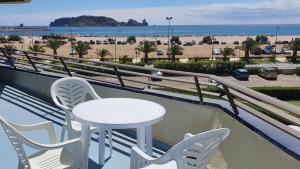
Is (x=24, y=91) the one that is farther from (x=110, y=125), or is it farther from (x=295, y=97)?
(x=295, y=97)

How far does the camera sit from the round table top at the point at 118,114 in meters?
3.01

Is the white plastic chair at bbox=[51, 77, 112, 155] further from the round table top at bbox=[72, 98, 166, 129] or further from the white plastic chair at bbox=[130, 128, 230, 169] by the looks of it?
the white plastic chair at bbox=[130, 128, 230, 169]

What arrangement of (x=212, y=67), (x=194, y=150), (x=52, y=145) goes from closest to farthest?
1. (x=194, y=150)
2. (x=52, y=145)
3. (x=212, y=67)

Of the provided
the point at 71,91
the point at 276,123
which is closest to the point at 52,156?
the point at 71,91

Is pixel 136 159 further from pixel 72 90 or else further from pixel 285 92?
pixel 285 92

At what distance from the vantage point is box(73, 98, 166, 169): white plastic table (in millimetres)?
3021

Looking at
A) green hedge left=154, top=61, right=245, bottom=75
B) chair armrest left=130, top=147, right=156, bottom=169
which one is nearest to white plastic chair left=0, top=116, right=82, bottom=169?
chair armrest left=130, top=147, right=156, bottom=169

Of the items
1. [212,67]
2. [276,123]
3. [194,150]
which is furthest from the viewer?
[212,67]

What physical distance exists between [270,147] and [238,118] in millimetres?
647

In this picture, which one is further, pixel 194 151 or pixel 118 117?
pixel 118 117

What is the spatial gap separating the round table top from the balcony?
69 cm

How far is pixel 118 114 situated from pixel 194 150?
1.12m

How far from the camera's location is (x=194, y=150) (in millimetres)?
2301

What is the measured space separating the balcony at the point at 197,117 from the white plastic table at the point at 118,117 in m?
0.62
